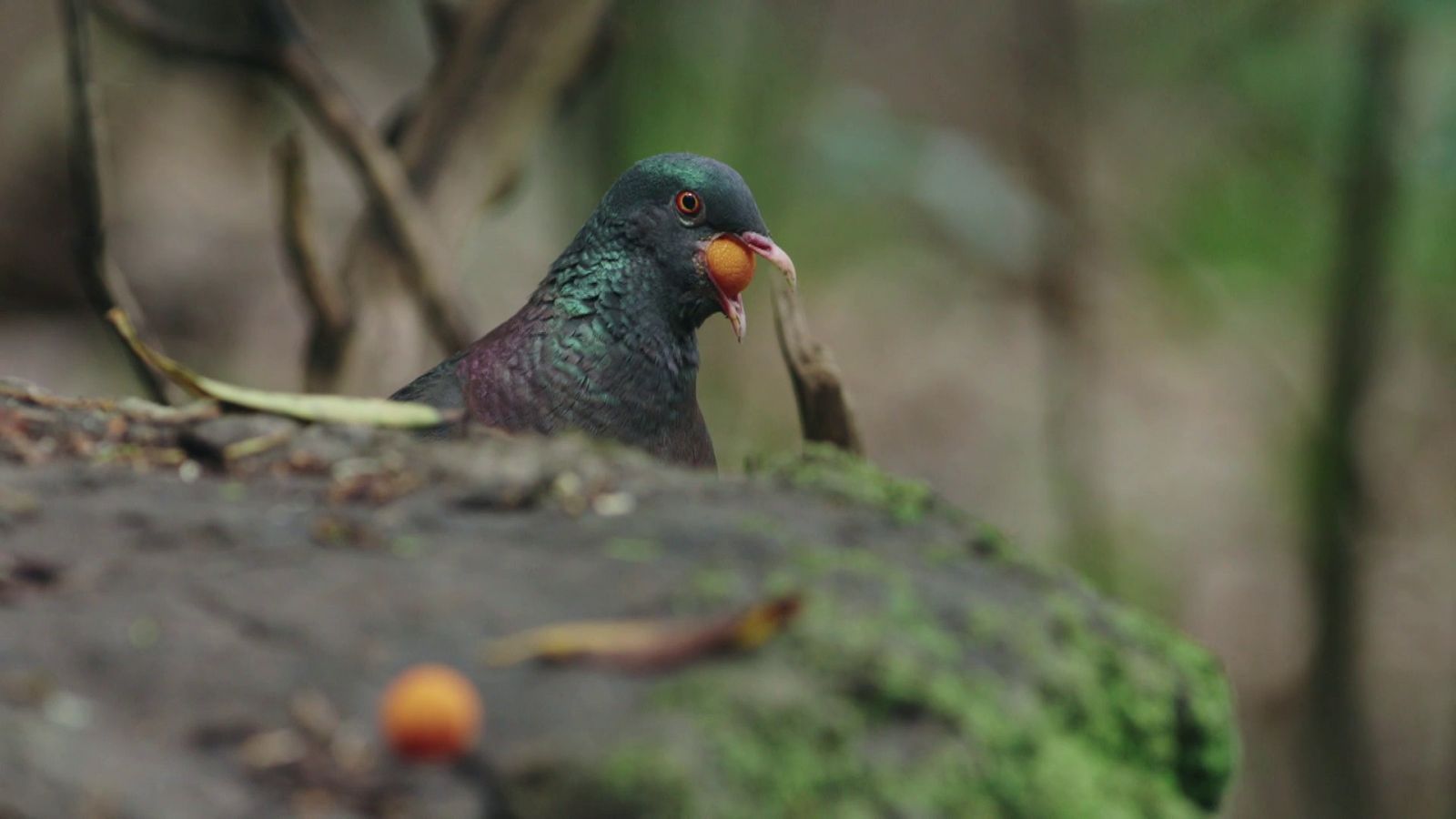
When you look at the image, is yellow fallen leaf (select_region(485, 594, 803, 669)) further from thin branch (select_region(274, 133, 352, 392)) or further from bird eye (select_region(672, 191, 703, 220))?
thin branch (select_region(274, 133, 352, 392))

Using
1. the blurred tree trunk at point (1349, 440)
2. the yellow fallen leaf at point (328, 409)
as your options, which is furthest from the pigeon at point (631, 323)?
the blurred tree trunk at point (1349, 440)

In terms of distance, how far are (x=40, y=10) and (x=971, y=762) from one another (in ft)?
27.2

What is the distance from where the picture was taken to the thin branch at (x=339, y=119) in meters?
5.08

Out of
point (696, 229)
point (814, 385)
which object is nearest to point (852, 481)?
point (814, 385)

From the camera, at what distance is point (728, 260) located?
374cm

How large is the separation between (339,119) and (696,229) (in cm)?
180

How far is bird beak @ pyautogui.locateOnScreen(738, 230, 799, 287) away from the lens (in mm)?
3650

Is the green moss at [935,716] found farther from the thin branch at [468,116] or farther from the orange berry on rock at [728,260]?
the thin branch at [468,116]

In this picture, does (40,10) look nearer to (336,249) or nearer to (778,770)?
(336,249)

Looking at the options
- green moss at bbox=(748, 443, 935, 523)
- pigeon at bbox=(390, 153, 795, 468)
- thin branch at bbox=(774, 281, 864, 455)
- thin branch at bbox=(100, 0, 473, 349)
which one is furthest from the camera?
thin branch at bbox=(100, 0, 473, 349)

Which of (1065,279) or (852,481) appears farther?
(1065,279)

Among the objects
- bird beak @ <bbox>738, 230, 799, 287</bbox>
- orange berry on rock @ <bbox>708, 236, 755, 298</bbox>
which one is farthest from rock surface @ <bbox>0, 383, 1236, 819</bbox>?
orange berry on rock @ <bbox>708, 236, 755, 298</bbox>

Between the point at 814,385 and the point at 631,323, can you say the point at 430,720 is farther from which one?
the point at 631,323

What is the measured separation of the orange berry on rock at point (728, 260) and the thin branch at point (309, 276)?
5.01 ft
